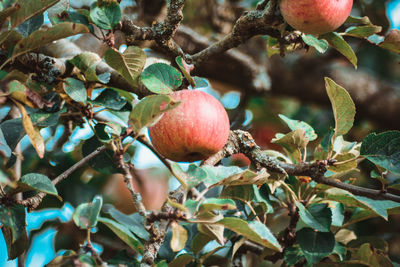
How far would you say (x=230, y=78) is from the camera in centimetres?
227

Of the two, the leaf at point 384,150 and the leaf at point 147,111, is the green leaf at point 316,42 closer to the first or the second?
the leaf at point 384,150

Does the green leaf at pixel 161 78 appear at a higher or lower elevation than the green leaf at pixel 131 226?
higher

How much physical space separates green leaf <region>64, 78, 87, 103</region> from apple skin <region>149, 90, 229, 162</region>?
0.15 meters

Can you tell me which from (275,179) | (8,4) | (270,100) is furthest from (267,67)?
(8,4)

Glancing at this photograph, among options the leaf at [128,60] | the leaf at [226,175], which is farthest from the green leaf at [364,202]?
the leaf at [128,60]

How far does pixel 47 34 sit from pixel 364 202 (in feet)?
2.29

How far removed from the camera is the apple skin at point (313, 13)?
940 mm

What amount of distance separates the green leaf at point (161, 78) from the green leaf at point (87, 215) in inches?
9.8

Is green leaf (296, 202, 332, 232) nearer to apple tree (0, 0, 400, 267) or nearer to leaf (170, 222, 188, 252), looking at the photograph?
apple tree (0, 0, 400, 267)

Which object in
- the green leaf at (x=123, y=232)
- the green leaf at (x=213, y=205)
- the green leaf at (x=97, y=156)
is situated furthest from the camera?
the green leaf at (x=97, y=156)

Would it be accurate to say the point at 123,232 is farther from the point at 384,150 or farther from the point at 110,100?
the point at 384,150

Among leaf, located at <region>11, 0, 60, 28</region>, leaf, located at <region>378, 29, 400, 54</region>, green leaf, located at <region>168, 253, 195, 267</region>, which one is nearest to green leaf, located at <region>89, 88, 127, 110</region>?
leaf, located at <region>11, 0, 60, 28</region>

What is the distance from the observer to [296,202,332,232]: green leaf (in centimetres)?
99

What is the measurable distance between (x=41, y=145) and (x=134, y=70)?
24 centimetres
